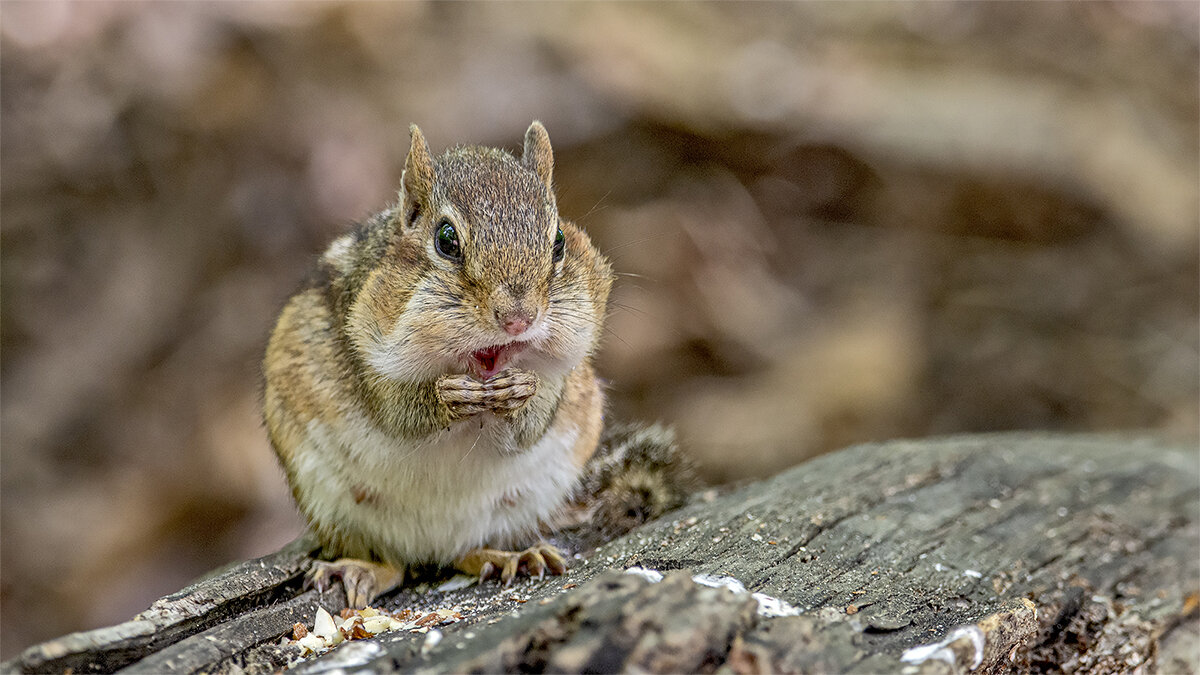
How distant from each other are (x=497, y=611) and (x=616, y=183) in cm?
453

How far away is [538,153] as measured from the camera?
3.11 metres

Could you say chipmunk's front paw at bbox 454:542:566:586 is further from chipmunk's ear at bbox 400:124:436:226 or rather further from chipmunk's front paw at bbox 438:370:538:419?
chipmunk's ear at bbox 400:124:436:226

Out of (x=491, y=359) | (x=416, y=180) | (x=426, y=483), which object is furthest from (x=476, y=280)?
(x=426, y=483)

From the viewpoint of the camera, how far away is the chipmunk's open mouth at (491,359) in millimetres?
2828

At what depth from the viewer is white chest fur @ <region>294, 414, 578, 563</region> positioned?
119 inches

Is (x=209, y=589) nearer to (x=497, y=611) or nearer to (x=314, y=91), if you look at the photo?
(x=497, y=611)

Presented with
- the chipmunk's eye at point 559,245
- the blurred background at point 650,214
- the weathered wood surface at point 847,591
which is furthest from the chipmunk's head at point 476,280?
the blurred background at point 650,214

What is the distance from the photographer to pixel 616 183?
6773mm

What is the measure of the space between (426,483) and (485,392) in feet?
1.51

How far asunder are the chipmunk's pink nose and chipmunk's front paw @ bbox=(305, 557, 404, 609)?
920 millimetres

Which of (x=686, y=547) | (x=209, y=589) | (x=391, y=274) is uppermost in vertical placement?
(x=391, y=274)

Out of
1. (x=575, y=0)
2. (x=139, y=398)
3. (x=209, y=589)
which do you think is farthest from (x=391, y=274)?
(x=575, y=0)

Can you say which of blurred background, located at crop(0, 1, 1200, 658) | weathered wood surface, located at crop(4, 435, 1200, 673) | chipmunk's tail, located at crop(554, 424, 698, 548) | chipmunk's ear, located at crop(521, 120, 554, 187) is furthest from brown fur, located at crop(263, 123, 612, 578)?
blurred background, located at crop(0, 1, 1200, 658)

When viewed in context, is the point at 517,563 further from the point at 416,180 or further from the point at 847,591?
the point at 416,180
